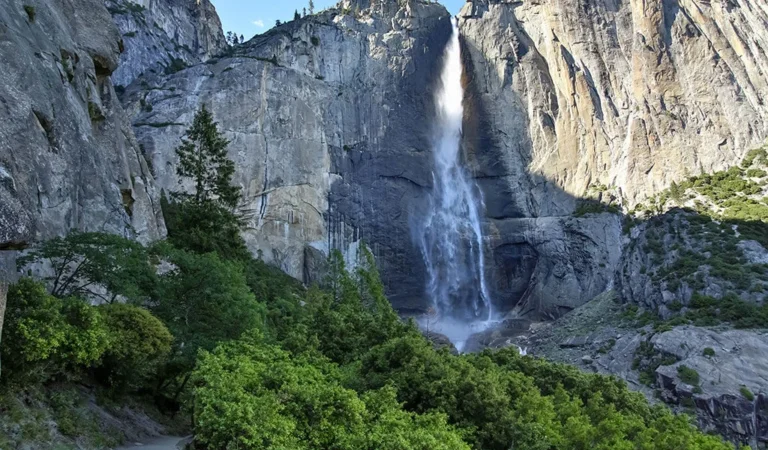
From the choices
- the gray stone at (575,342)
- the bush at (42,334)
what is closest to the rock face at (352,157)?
the gray stone at (575,342)

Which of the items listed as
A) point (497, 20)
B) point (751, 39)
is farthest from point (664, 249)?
point (497, 20)

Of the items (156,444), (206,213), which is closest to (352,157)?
(206,213)

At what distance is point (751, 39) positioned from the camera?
65.4m

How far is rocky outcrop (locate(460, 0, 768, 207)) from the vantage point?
214 ft

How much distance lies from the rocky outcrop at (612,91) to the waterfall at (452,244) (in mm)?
4066

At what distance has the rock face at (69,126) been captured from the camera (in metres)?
22.6

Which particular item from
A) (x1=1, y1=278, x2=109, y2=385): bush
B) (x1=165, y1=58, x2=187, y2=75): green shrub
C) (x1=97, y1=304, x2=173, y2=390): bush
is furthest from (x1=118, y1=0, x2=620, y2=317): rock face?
(x1=1, y1=278, x2=109, y2=385): bush

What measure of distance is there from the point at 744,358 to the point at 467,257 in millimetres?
31068

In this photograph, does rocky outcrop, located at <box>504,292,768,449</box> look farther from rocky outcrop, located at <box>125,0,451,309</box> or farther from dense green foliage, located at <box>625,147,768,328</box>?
rocky outcrop, located at <box>125,0,451,309</box>

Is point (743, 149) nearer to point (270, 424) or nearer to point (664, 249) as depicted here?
point (664, 249)

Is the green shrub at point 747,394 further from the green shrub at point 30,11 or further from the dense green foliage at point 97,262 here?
the green shrub at point 30,11

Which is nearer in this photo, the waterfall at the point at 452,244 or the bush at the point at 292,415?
the bush at the point at 292,415

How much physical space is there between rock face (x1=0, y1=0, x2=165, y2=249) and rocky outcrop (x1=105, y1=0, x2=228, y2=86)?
35.7m

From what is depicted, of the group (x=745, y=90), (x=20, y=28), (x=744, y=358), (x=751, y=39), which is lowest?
(x=744, y=358)
